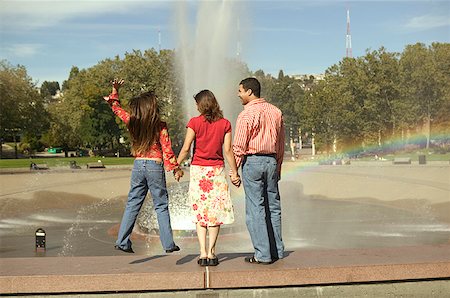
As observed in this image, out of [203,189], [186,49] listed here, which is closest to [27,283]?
[203,189]

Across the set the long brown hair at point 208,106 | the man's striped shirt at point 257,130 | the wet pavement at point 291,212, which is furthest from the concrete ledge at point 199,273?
the wet pavement at point 291,212

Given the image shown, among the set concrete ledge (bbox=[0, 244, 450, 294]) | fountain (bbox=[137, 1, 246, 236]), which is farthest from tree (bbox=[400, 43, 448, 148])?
concrete ledge (bbox=[0, 244, 450, 294])

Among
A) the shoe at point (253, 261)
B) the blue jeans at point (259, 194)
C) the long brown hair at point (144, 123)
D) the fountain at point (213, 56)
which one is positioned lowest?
the shoe at point (253, 261)

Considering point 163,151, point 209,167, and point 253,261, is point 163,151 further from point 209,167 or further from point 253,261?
point 253,261

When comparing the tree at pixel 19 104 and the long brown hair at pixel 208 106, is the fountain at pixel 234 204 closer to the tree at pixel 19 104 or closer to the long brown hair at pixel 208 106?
the long brown hair at pixel 208 106

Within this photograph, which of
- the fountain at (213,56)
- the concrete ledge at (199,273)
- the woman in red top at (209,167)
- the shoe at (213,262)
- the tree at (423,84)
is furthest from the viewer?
the tree at (423,84)

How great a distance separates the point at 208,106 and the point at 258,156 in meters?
0.78

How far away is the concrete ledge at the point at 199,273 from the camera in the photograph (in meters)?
6.12

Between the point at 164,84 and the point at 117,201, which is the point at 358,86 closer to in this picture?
the point at 164,84

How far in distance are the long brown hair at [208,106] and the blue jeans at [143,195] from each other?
2.43 feet

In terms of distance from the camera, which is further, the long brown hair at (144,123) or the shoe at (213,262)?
the long brown hair at (144,123)

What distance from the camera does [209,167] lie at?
680 centimetres

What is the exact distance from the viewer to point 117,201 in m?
30.2

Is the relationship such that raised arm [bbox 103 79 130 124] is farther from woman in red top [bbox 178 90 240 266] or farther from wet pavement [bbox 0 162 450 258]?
wet pavement [bbox 0 162 450 258]
